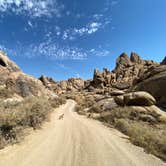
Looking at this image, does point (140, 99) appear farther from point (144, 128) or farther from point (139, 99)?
point (144, 128)

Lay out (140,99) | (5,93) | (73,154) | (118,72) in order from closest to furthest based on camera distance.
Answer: (73,154) → (5,93) → (140,99) → (118,72)

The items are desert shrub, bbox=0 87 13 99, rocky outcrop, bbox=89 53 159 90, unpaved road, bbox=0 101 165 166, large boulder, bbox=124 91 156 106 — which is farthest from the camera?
rocky outcrop, bbox=89 53 159 90

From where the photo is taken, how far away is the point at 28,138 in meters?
9.16

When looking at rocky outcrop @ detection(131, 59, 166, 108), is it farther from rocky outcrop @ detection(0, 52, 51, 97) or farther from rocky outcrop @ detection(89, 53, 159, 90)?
rocky outcrop @ detection(89, 53, 159, 90)

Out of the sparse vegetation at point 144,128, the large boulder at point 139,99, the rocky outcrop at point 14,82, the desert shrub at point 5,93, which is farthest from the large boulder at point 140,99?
the desert shrub at point 5,93

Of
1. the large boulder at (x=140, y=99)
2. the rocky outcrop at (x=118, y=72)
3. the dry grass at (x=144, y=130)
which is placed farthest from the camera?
the rocky outcrop at (x=118, y=72)

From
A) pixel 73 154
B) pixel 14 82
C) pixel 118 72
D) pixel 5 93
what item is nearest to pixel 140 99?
pixel 73 154

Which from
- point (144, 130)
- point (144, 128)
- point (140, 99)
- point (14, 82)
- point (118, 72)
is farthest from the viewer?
point (118, 72)

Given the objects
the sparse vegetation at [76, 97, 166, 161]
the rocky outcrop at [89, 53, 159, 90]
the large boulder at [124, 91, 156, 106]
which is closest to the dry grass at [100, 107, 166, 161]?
the sparse vegetation at [76, 97, 166, 161]

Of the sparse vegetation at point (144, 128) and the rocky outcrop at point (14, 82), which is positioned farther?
the rocky outcrop at point (14, 82)

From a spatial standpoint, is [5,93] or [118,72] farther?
[118,72]

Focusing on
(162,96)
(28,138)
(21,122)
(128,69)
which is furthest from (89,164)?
(128,69)

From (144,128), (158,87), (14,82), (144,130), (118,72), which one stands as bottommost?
(144,130)

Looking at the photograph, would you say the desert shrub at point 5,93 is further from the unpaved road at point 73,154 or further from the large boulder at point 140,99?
the large boulder at point 140,99
